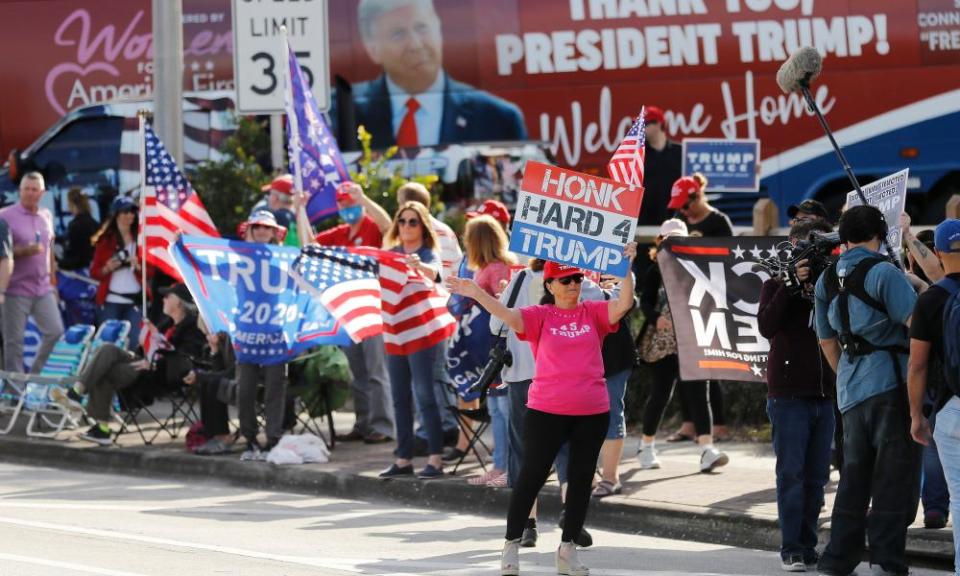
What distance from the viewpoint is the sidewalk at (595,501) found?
33.9 feet

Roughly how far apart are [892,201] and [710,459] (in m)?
3.09

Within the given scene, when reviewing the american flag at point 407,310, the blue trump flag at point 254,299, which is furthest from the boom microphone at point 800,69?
the blue trump flag at point 254,299

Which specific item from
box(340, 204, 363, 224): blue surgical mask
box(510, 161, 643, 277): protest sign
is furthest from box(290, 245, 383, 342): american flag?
box(510, 161, 643, 277): protest sign

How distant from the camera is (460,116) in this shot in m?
20.6

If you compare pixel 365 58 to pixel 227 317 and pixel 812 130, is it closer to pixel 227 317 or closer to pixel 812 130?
pixel 812 130

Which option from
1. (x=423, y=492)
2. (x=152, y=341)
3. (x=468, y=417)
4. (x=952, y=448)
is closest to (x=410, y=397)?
(x=468, y=417)

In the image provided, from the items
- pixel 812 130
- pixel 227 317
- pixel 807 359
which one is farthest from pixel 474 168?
pixel 807 359

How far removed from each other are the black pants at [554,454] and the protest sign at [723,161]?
6.85 m

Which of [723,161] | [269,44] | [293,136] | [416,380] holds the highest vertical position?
[269,44]

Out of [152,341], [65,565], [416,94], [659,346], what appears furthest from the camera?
[416,94]

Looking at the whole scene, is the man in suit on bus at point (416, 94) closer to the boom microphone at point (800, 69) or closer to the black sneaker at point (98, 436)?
the black sneaker at point (98, 436)

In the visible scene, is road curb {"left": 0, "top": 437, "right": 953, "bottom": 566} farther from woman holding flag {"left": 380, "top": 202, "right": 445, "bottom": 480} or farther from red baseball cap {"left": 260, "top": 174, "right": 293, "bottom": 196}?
red baseball cap {"left": 260, "top": 174, "right": 293, "bottom": 196}

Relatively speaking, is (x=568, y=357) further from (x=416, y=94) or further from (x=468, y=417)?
(x=416, y=94)

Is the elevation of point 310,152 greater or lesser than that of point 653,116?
lesser
